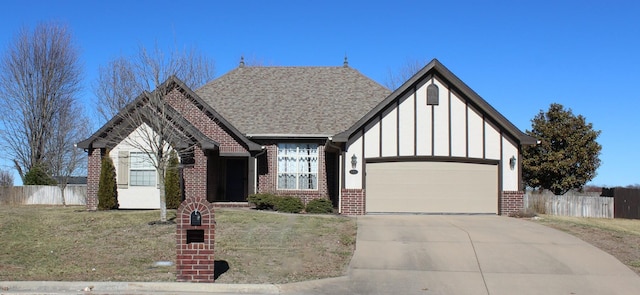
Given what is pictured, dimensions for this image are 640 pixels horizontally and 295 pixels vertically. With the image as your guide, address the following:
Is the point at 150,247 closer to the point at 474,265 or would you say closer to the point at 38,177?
the point at 474,265

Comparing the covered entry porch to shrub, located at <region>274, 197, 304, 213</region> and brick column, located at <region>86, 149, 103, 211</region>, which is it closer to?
shrub, located at <region>274, 197, 304, 213</region>

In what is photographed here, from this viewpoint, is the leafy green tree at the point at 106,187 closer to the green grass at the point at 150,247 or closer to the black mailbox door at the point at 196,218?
the green grass at the point at 150,247

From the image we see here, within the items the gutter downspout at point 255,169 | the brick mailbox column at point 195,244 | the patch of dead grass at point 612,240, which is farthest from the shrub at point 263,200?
the brick mailbox column at point 195,244

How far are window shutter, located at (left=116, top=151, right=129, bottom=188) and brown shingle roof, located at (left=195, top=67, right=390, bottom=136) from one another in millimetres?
4506


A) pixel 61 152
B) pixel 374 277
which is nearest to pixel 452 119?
pixel 374 277

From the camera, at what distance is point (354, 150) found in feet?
68.1

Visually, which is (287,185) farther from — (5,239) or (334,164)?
(5,239)

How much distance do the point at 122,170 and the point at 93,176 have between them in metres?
1.28

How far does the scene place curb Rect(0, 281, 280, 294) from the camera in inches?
384

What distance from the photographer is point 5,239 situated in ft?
48.6

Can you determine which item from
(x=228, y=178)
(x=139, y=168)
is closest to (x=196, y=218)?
(x=139, y=168)

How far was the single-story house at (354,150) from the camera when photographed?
20734 mm

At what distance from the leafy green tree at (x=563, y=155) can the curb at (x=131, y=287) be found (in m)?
26.6

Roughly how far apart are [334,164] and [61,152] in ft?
72.7
